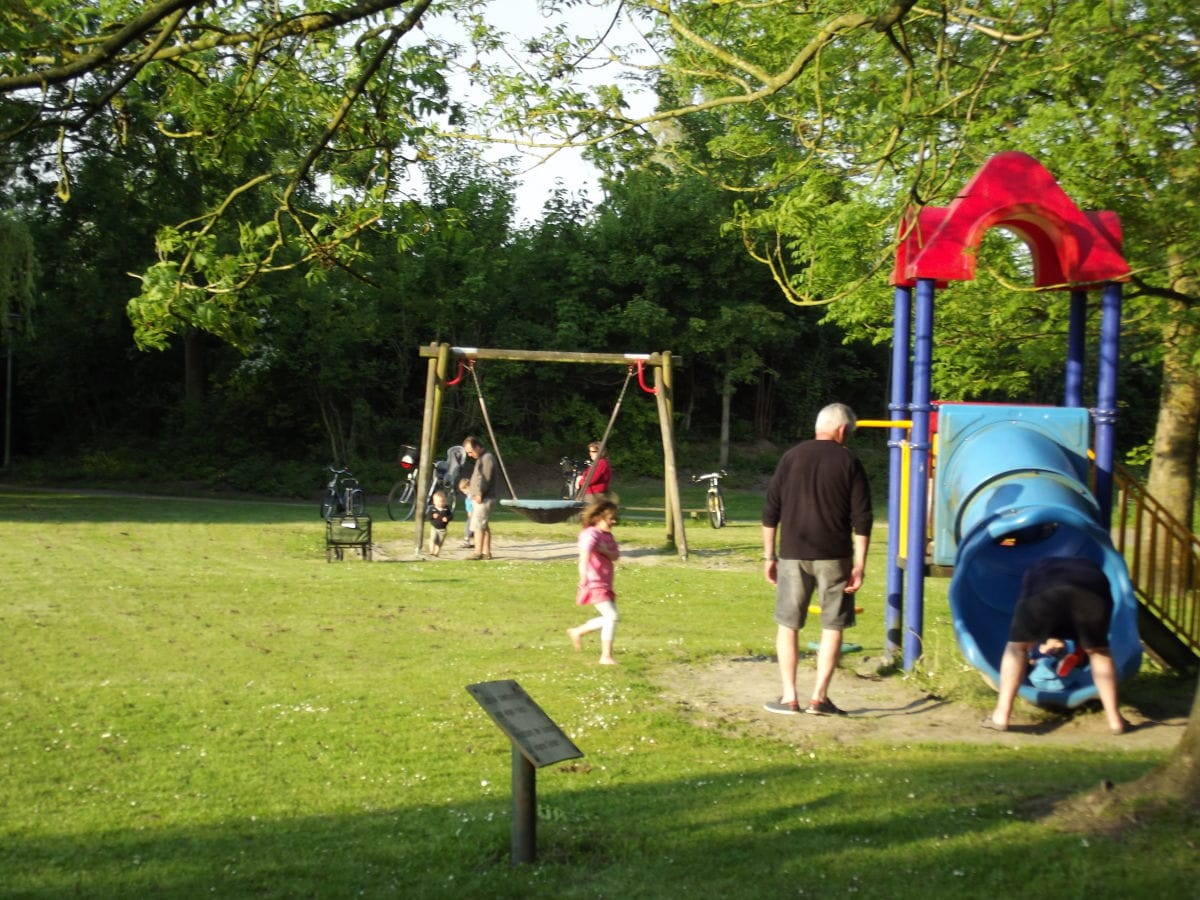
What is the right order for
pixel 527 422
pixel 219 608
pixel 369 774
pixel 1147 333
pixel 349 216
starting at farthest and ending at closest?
pixel 527 422
pixel 1147 333
pixel 219 608
pixel 349 216
pixel 369 774

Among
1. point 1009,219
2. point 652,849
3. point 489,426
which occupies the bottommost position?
point 652,849

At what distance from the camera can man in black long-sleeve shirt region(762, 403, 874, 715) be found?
8.95 meters

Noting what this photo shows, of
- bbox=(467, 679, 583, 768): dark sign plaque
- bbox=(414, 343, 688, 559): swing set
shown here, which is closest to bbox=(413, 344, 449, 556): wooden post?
bbox=(414, 343, 688, 559): swing set

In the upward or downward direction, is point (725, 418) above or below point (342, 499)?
above

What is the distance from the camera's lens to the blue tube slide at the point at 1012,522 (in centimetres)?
896

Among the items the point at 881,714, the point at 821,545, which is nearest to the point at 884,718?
the point at 881,714

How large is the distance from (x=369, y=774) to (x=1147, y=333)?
11.1 metres

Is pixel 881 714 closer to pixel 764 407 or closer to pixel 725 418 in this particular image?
pixel 725 418

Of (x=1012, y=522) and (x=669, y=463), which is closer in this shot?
(x=1012, y=522)

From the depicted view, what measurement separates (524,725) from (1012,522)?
4.45 m

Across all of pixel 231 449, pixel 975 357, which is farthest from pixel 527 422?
pixel 975 357

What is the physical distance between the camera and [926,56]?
14.1 m

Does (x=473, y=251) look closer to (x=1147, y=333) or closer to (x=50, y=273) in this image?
(x=50, y=273)

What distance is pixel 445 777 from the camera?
7523 millimetres
